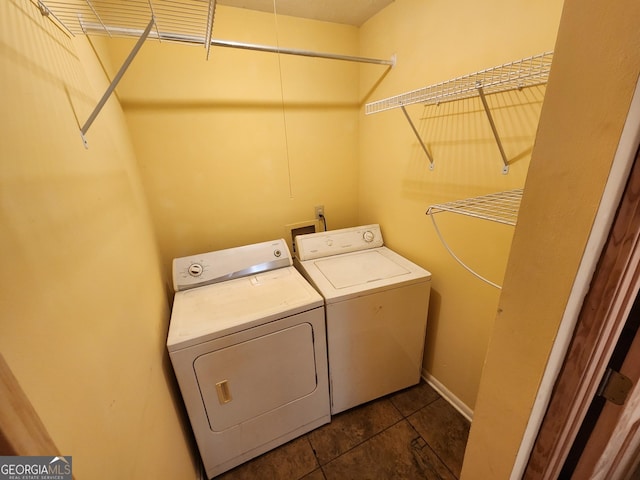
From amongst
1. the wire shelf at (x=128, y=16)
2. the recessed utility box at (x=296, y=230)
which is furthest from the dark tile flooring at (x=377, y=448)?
the wire shelf at (x=128, y=16)

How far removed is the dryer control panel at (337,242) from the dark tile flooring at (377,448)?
1098 millimetres

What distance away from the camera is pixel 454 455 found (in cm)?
148

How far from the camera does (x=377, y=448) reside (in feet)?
5.00

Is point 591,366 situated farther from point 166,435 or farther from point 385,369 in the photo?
point 166,435

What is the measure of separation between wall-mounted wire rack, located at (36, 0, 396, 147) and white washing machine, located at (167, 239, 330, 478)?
0.90m

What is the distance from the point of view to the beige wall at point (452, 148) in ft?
3.63

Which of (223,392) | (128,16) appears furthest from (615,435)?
(128,16)

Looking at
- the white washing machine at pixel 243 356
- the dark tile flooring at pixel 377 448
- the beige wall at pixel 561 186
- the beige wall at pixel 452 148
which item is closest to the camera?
the beige wall at pixel 561 186

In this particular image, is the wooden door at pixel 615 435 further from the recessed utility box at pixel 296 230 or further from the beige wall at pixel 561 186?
the recessed utility box at pixel 296 230

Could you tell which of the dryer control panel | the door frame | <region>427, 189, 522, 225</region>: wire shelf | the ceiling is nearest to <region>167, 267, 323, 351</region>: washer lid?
the dryer control panel

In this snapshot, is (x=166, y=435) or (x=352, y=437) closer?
(x=166, y=435)

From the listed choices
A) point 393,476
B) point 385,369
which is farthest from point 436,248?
point 393,476

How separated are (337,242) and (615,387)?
4.89 feet

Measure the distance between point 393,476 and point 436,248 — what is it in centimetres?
130
